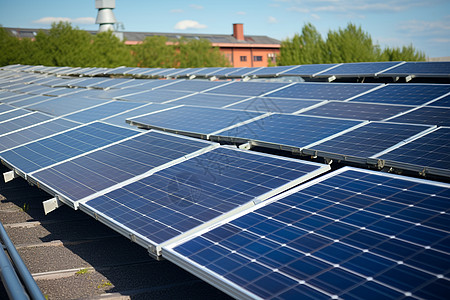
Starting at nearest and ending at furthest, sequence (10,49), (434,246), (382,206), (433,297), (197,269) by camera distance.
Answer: (433,297) < (434,246) < (197,269) < (382,206) < (10,49)

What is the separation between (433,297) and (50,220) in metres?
11.5

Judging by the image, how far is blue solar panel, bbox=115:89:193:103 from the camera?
24.2 meters

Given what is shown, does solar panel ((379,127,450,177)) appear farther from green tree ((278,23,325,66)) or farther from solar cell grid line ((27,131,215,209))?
green tree ((278,23,325,66))

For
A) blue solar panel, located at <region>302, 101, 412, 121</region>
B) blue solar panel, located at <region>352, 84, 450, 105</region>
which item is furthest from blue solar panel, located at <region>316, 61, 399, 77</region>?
blue solar panel, located at <region>302, 101, 412, 121</region>

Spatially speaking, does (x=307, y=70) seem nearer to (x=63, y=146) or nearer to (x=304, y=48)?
(x=63, y=146)

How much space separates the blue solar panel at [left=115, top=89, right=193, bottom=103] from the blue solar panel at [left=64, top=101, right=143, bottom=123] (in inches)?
74.0

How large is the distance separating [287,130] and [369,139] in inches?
104

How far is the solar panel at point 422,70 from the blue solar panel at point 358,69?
2.76 feet

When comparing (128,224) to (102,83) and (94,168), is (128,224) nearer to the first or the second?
(94,168)

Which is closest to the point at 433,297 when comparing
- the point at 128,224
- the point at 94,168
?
the point at 128,224

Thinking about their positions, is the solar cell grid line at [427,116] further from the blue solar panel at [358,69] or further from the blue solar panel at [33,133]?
the blue solar panel at [33,133]

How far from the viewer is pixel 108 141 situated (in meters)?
14.2

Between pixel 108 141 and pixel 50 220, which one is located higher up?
pixel 108 141

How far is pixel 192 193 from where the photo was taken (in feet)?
29.9
